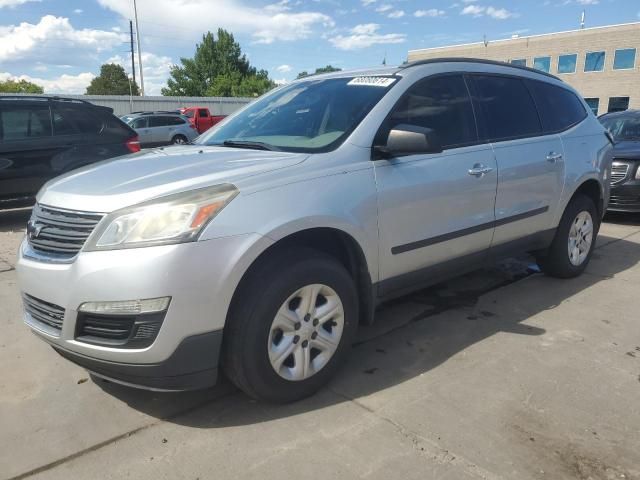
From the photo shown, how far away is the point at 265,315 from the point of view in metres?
2.50

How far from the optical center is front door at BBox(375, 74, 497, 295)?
10.2ft

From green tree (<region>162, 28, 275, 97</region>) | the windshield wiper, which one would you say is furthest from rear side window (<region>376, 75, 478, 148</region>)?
green tree (<region>162, 28, 275, 97</region>)

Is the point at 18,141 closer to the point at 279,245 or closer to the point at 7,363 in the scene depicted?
the point at 7,363

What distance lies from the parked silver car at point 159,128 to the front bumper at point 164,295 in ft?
64.4

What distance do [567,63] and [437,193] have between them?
166 feet

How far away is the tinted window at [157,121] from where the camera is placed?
2175cm

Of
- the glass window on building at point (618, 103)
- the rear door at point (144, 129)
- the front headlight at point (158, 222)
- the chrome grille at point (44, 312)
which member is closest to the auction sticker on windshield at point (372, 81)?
the front headlight at point (158, 222)

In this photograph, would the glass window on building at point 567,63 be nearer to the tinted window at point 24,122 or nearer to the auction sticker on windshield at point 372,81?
the tinted window at point 24,122

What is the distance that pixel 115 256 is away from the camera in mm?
2307

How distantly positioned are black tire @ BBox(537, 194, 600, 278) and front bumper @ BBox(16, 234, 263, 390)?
3251 millimetres

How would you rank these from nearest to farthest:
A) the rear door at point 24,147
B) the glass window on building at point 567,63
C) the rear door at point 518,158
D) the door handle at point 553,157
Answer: the rear door at point 518,158, the door handle at point 553,157, the rear door at point 24,147, the glass window on building at point 567,63

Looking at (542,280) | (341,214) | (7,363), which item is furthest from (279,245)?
(542,280)

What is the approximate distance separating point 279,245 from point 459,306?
6.90 feet

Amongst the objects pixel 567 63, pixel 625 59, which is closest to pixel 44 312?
pixel 625 59
